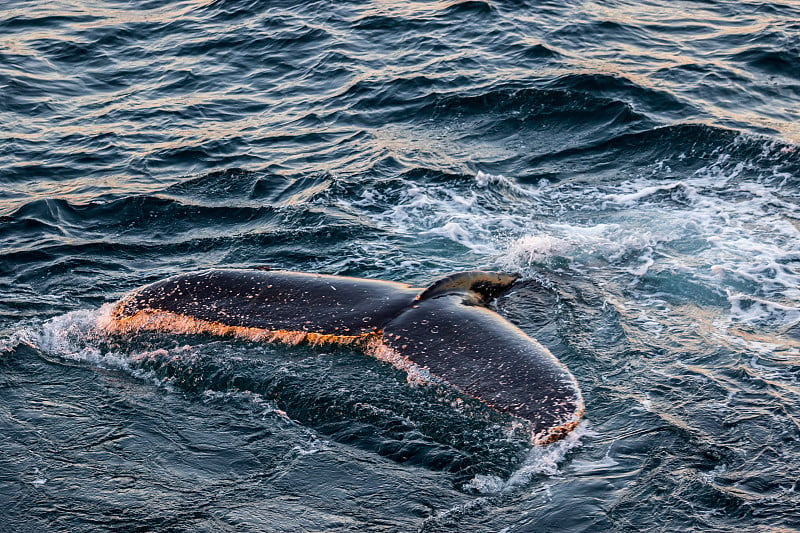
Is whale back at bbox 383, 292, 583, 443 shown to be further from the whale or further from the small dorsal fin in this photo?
the small dorsal fin

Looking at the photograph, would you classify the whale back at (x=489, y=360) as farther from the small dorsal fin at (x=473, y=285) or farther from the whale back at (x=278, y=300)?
the whale back at (x=278, y=300)

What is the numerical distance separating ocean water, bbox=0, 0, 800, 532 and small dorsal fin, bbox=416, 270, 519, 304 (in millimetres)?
438

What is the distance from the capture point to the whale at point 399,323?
7008 mm

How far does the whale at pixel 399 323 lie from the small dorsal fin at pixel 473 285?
1 centimetres

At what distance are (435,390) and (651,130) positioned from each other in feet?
27.7

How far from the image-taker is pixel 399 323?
7863mm

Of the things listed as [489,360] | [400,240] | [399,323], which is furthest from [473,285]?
[400,240]

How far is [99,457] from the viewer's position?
749cm

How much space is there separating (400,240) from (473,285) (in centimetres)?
354

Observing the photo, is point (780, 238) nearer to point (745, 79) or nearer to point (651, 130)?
point (651, 130)

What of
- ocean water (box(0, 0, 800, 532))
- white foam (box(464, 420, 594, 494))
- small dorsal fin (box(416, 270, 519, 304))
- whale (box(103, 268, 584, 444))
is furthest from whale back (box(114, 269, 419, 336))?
white foam (box(464, 420, 594, 494))

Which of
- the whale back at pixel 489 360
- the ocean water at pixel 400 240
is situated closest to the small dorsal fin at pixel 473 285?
the whale back at pixel 489 360

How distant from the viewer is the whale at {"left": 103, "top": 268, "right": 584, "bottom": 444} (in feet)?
23.0

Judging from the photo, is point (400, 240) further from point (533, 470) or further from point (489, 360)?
point (533, 470)
